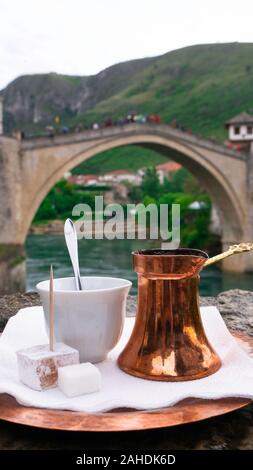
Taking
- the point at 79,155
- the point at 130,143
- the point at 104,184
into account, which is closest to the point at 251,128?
the point at 130,143

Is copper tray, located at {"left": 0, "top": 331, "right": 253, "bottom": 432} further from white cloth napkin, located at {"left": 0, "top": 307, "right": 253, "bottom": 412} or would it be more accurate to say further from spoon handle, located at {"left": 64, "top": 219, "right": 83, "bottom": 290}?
spoon handle, located at {"left": 64, "top": 219, "right": 83, "bottom": 290}

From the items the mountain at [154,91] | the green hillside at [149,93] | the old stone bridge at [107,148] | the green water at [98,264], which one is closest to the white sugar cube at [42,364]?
the old stone bridge at [107,148]

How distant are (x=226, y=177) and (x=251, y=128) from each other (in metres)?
3.37

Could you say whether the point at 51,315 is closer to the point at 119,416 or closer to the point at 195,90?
the point at 119,416

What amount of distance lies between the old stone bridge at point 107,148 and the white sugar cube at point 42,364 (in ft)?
25.2

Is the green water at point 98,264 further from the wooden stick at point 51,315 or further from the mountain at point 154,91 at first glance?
the mountain at point 154,91

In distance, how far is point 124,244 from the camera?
45.5 feet

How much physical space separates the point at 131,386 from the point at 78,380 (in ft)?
0.18

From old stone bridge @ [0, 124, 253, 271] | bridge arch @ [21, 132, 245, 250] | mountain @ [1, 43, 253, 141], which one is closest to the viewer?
old stone bridge @ [0, 124, 253, 271]

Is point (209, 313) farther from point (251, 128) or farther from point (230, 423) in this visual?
point (251, 128)

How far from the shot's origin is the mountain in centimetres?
3156

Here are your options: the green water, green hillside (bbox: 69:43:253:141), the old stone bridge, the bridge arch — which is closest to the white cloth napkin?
the old stone bridge

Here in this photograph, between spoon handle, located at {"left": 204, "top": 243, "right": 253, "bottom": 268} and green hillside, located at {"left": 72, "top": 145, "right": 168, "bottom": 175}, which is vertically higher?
green hillside, located at {"left": 72, "top": 145, "right": 168, "bottom": 175}

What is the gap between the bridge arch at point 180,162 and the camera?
28.6ft
